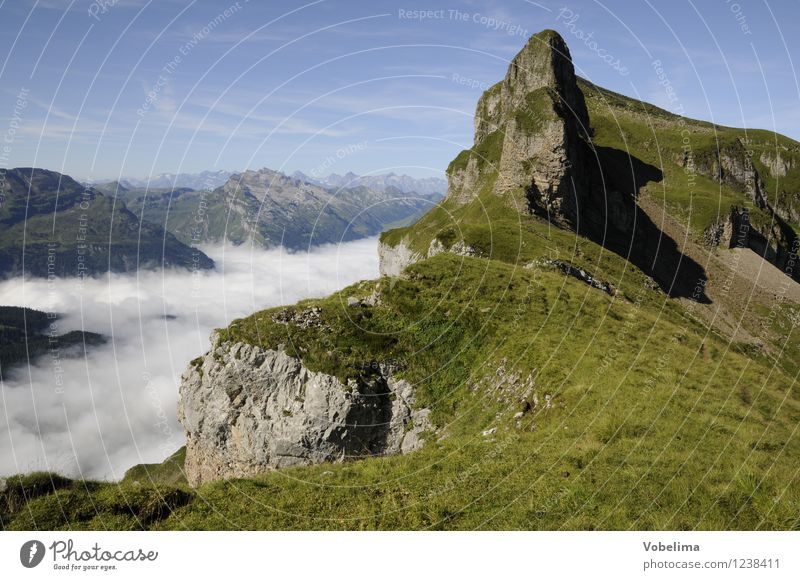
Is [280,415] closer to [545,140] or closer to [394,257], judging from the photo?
[545,140]

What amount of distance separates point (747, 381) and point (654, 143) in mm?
160525

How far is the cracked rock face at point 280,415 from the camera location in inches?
1280

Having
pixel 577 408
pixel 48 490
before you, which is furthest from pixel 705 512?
pixel 48 490

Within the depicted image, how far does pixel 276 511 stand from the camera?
1677cm

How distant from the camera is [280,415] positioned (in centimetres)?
3469

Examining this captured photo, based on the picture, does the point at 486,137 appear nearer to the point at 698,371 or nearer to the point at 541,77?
the point at 541,77
